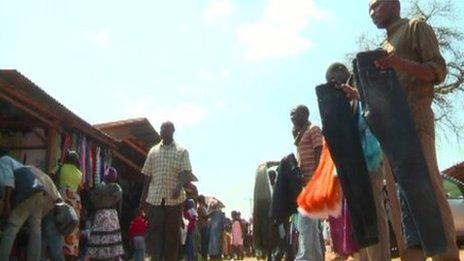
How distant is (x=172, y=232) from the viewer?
7156 mm

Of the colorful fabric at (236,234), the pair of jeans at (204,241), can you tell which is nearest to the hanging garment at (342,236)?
the pair of jeans at (204,241)

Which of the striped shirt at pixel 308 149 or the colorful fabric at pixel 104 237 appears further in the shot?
the colorful fabric at pixel 104 237

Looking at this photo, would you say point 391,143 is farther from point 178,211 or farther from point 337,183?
point 178,211

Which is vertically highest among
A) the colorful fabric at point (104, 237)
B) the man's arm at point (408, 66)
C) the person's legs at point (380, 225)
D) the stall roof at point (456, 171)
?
the stall roof at point (456, 171)

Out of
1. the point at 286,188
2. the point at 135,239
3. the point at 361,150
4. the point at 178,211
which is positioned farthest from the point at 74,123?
the point at 361,150

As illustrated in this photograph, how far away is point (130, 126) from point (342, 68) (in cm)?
1593

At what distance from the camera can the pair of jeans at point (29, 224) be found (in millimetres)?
7809

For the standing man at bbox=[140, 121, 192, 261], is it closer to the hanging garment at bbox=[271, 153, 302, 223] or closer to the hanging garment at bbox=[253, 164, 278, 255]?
the hanging garment at bbox=[253, 164, 278, 255]

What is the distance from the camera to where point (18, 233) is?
8.54m

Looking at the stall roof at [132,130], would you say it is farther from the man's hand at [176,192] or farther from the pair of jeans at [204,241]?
the man's hand at [176,192]

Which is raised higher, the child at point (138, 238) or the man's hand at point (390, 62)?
the man's hand at point (390, 62)

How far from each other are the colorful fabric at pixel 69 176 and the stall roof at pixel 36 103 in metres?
1.45

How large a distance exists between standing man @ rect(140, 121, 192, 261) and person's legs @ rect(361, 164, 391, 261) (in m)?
3.54

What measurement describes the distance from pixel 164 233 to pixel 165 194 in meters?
0.48
